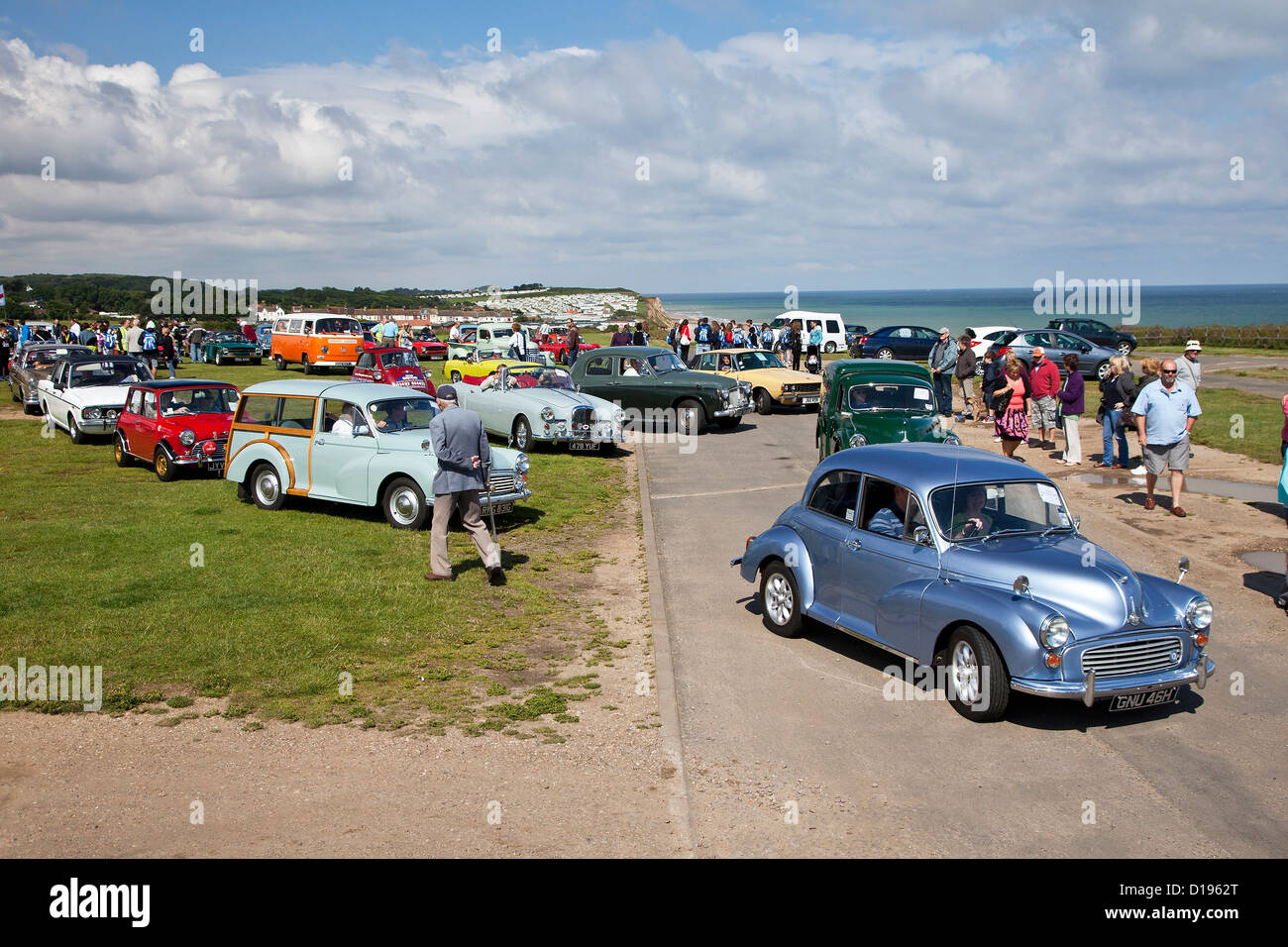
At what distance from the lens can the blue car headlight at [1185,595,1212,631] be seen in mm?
6789

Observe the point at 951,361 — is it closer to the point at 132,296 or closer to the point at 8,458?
the point at 8,458

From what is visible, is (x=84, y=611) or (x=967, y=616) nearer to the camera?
(x=967, y=616)

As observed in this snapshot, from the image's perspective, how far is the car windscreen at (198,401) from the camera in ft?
55.6

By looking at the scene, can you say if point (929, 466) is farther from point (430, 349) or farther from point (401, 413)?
point (430, 349)

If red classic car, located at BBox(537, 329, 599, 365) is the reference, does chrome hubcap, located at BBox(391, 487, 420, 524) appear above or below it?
below

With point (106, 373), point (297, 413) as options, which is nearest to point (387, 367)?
point (106, 373)

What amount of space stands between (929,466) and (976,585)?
1.35 metres

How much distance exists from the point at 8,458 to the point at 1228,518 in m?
20.5

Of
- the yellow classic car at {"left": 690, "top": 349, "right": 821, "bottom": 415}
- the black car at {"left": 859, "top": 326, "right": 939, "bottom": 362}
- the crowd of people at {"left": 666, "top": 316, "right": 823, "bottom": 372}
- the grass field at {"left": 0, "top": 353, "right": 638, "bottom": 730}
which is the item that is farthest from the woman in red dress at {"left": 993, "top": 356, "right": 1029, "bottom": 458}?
the black car at {"left": 859, "top": 326, "right": 939, "bottom": 362}

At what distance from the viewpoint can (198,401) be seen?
17234 millimetres

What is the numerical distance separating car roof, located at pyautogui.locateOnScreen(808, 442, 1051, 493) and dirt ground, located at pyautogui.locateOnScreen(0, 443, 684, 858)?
2758 millimetres

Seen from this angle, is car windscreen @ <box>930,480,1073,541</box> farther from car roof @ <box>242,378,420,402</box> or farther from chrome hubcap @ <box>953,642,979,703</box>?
car roof @ <box>242,378,420,402</box>
